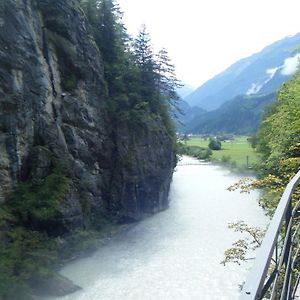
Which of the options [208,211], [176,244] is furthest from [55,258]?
[208,211]

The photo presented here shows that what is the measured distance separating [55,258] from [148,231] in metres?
11.0

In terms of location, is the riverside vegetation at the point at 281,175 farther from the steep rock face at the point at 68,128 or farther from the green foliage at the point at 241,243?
the steep rock face at the point at 68,128

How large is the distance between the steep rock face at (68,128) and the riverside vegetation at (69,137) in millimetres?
79

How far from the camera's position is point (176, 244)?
2894 cm

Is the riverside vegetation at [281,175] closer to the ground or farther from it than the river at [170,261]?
farther from it

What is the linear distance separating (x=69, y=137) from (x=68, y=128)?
0.68 m

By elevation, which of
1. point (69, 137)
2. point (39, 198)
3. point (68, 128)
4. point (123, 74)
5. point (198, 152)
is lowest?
point (198, 152)

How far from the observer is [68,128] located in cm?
3058

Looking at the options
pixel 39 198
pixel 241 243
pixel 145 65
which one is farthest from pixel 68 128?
pixel 241 243

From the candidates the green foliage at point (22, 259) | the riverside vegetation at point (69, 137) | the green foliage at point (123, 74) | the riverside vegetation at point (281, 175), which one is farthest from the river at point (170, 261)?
the green foliage at point (123, 74)

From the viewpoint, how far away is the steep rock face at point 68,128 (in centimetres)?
2567

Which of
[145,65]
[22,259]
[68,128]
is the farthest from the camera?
[145,65]

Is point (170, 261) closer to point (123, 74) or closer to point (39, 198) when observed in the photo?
point (39, 198)

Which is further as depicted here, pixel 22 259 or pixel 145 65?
pixel 145 65
